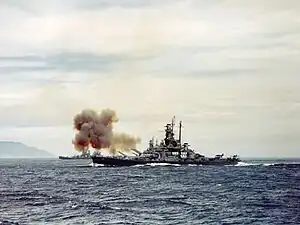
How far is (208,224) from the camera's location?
54125 mm

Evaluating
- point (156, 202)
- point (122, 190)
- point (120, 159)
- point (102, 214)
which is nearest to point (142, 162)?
point (120, 159)

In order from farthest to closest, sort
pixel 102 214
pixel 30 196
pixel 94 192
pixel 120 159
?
pixel 120 159
pixel 94 192
pixel 30 196
pixel 102 214

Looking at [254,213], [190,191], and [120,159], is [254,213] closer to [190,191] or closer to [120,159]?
[190,191]

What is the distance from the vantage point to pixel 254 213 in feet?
207

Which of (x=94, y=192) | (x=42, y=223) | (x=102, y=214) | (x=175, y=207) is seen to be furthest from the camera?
(x=94, y=192)

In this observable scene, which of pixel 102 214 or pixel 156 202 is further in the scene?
pixel 156 202

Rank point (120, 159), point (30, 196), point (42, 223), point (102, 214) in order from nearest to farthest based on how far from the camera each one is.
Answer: point (42, 223)
point (102, 214)
point (30, 196)
point (120, 159)

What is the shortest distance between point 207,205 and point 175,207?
15.0 ft

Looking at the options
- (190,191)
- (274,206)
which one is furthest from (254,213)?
(190,191)

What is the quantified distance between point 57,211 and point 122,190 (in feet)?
102

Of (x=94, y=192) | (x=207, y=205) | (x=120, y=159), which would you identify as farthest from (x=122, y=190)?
(x=120, y=159)

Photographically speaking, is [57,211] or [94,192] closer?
[57,211]

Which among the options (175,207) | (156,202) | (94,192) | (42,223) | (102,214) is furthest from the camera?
(94,192)

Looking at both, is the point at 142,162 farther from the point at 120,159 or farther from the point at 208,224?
the point at 208,224
